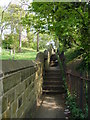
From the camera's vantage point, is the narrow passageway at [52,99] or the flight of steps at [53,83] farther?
the flight of steps at [53,83]

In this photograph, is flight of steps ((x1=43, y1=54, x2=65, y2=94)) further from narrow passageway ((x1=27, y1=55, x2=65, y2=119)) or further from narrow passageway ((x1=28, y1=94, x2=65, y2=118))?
narrow passageway ((x1=28, y1=94, x2=65, y2=118))

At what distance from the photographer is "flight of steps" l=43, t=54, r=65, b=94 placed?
25.4 feet

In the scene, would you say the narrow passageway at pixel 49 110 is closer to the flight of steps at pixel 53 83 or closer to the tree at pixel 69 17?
the flight of steps at pixel 53 83

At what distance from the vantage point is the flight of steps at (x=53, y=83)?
7.75 meters

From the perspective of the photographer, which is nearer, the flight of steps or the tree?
the tree

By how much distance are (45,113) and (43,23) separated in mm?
2756

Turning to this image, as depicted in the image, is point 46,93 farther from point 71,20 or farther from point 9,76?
point 9,76

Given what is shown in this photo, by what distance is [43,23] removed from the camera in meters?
4.98

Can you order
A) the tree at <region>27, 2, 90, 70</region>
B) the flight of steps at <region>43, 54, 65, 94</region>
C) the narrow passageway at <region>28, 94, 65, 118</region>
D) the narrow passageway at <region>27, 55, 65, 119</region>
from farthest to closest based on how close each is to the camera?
the flight of steps at <region>43, 54, 65, 94</region>
the narrow passageway at <region>27, 55, 65, 119</region>
the narrow passageway at <region>28, 94, 65, 118</region>
the tree at <region>27, 2, 90, 70</region>

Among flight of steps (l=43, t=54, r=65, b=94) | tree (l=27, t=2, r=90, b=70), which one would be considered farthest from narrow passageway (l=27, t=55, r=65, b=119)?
tree (l=27, t=2, r=90, b=70)

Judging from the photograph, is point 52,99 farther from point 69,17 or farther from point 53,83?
point 69,17

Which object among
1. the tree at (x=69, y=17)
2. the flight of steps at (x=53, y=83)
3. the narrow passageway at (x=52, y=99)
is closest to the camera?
the tree at (x=69, y=17)

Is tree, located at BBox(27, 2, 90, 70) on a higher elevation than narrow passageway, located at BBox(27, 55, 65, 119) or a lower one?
higher

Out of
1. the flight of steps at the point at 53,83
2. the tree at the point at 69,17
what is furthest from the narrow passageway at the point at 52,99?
the tree at the point at 69,17
